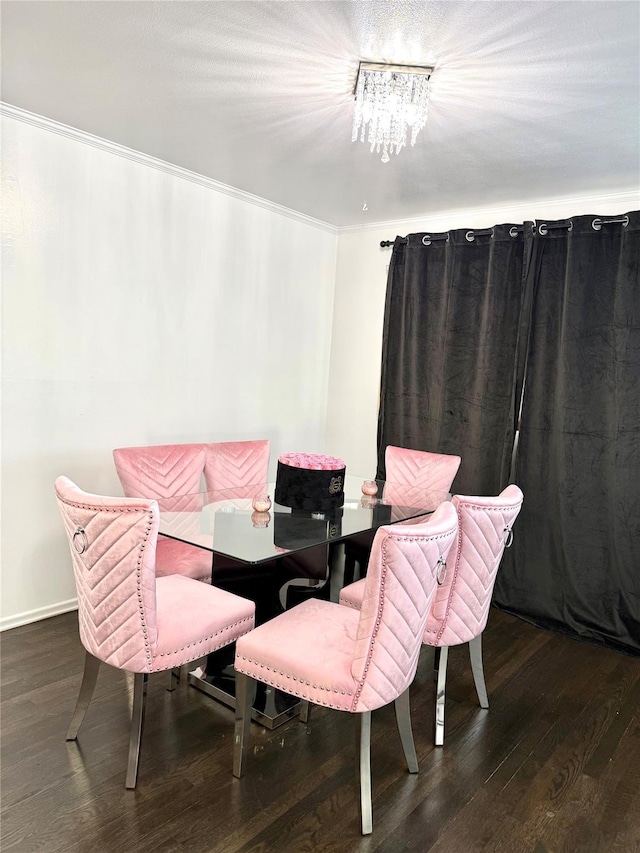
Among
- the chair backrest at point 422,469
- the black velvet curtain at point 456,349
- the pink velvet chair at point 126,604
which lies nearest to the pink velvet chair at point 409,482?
the chair backrest at point 422,469

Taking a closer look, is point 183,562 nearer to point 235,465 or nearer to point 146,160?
point 235,465

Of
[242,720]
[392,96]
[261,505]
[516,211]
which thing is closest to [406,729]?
[242,720]

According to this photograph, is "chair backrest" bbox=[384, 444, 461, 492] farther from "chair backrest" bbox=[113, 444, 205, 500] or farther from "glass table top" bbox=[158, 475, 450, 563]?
"chair backrest" bbox=[113, 444, 205, 500]

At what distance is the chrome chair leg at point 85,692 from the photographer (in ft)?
7.00

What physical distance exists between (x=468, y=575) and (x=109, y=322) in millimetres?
2391

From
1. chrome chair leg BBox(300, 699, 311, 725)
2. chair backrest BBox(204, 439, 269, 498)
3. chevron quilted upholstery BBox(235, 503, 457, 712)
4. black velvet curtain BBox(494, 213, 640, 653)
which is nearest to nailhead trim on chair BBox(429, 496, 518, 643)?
chevron quilted upholstery BBox(235, 503, 457, 712)

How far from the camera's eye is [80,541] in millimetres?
1923

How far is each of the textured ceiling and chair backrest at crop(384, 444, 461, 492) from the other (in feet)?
5.27

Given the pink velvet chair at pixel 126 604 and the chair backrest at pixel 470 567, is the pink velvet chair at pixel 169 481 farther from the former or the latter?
the chair backrest at pixel 470 567

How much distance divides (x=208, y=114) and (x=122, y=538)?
1.99 m

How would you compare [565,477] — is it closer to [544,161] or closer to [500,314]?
[500,314]

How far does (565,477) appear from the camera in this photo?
3.51 meters

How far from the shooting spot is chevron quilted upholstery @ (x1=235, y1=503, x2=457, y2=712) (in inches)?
69.7

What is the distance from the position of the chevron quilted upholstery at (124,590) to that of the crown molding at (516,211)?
309cm
